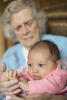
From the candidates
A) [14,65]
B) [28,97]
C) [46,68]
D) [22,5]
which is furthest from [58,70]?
[22,5]

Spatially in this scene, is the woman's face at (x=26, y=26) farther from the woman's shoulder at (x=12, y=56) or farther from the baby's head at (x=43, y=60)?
the baby's head at (x=43, y=60)

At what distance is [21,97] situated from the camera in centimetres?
77

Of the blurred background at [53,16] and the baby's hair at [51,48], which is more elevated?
the blurred background at [53,16]

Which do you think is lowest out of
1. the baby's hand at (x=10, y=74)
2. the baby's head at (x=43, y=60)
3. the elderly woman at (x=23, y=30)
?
the baby's hand at (x=10, y=74)

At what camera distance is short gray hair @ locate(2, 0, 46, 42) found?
0.97m

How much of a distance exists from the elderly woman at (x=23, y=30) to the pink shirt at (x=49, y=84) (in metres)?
0.18

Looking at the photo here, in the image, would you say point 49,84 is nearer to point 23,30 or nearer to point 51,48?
point 51,48

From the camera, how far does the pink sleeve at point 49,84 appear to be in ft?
2.39

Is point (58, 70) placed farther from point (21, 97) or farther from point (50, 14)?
point (50, 14)

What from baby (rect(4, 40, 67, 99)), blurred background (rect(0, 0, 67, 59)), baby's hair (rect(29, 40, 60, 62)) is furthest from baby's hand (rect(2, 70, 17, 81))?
blurred background (rect(0, 0, 67, 59))

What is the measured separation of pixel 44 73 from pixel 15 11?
372mm

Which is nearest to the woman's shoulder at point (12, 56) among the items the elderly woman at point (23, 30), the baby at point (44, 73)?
the elderly woman at point (23, 30)

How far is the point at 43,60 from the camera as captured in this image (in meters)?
0.79

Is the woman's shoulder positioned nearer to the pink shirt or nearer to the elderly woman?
the elderly woman
